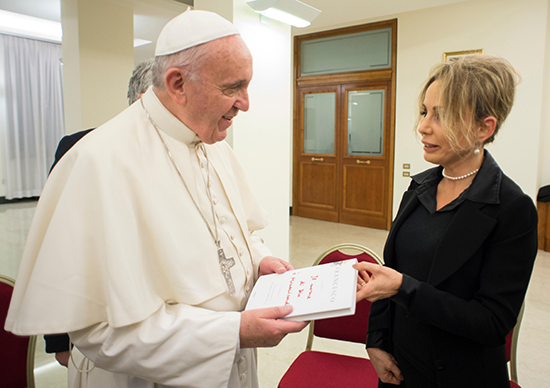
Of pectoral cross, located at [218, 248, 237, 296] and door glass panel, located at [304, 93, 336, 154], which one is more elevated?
door glass panel, located at [304, 93, 336, 154]

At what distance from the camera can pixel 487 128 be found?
121 cm

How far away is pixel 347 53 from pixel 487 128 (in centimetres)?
595

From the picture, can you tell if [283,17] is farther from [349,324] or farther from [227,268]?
[227,268]

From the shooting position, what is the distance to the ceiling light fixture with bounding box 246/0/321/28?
3.25m

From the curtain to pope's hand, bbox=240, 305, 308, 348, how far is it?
30.9 feet

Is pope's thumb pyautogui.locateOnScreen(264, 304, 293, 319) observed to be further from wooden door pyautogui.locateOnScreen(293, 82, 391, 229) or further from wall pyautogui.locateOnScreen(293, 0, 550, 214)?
wooden door pyautogui.locateOnScreen(293, 82, 391, 229)

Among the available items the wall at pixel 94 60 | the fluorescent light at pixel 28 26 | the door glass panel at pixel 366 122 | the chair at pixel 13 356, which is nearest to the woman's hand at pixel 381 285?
the chair at pixel 13 356

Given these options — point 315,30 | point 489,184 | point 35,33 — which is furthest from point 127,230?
point 35,33

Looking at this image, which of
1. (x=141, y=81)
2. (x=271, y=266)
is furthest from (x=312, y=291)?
(x=141, y=81)

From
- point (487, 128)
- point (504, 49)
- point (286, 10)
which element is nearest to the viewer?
point (487, 128)

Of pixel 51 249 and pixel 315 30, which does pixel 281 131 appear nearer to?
pixel 51 249

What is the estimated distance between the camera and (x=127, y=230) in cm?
99

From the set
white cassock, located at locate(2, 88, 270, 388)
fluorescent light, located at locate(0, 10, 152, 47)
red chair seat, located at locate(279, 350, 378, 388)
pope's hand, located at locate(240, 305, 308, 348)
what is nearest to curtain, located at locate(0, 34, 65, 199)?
fluorescent light, located at locate(0, 10, 152, 47)

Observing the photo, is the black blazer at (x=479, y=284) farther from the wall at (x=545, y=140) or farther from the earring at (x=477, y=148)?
the wall at (x=545, y=140)
